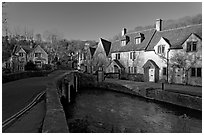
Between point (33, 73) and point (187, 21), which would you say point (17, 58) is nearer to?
point (33, 73)

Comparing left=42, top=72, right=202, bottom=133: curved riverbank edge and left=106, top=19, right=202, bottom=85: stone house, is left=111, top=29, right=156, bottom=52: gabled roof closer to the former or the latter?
left=106, top=19, right=202, bottom=85: stone house

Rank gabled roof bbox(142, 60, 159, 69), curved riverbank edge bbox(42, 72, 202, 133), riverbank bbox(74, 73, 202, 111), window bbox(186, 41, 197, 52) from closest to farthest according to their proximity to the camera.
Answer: curved riverbank edge bbox(42, 72, 202, 133)
riverbank bbox(74, 73, 202, 111)
window bbox(186, 41, 197, 52)
gabled roof bbox(142, 60, 159, 69)

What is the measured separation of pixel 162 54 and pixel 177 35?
12.6 feet

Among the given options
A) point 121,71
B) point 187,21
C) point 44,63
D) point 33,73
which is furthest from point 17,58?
point 187,21

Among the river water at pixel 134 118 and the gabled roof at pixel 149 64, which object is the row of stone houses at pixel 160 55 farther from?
the river water at pixel 134 118

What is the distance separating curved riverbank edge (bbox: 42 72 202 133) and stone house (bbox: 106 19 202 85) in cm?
587

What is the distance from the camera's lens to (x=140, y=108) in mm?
13875

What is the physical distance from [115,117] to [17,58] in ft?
120

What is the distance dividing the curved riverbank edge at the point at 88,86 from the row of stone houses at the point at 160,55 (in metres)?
5.88

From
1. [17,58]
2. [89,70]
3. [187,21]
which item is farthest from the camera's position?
[17,58]

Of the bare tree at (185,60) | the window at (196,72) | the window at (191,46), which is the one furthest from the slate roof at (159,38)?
the window at (196,72)

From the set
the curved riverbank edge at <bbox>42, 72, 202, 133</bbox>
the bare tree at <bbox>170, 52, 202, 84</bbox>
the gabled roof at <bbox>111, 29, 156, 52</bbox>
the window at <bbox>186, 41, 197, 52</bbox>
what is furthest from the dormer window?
the window at <bbox>186, 41, 197, 52</bbox>

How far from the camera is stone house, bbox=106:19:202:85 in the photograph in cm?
2003

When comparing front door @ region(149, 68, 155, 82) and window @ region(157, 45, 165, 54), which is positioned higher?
window @ region(157, 45, 165, 54)
